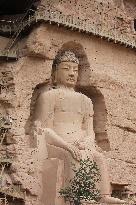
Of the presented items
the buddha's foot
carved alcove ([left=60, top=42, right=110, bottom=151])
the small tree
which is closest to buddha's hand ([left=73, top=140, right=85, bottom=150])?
the small tree

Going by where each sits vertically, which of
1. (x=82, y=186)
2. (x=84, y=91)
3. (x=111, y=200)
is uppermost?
(x=84, y=91)

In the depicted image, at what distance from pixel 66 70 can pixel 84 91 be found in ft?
2.90

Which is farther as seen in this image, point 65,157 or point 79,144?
point 79,144

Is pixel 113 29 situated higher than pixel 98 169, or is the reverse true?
pixel 113 29

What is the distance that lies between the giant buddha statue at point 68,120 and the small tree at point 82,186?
0.79ft

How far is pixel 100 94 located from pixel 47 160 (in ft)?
7.26

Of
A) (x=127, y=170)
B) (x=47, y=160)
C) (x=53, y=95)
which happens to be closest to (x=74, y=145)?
(x=47, y=160)

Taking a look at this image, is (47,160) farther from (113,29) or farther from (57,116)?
(113,29)

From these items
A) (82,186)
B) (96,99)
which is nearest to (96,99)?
(96,99)

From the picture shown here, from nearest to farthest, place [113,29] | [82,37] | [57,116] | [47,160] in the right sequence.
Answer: [47,160] < [57,116] < [82,37] < [113,29]

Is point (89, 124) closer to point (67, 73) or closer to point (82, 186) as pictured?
point (67, 73)

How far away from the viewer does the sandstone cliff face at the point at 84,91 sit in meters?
9.72

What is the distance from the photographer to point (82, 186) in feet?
28.2

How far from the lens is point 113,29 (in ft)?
38.3
